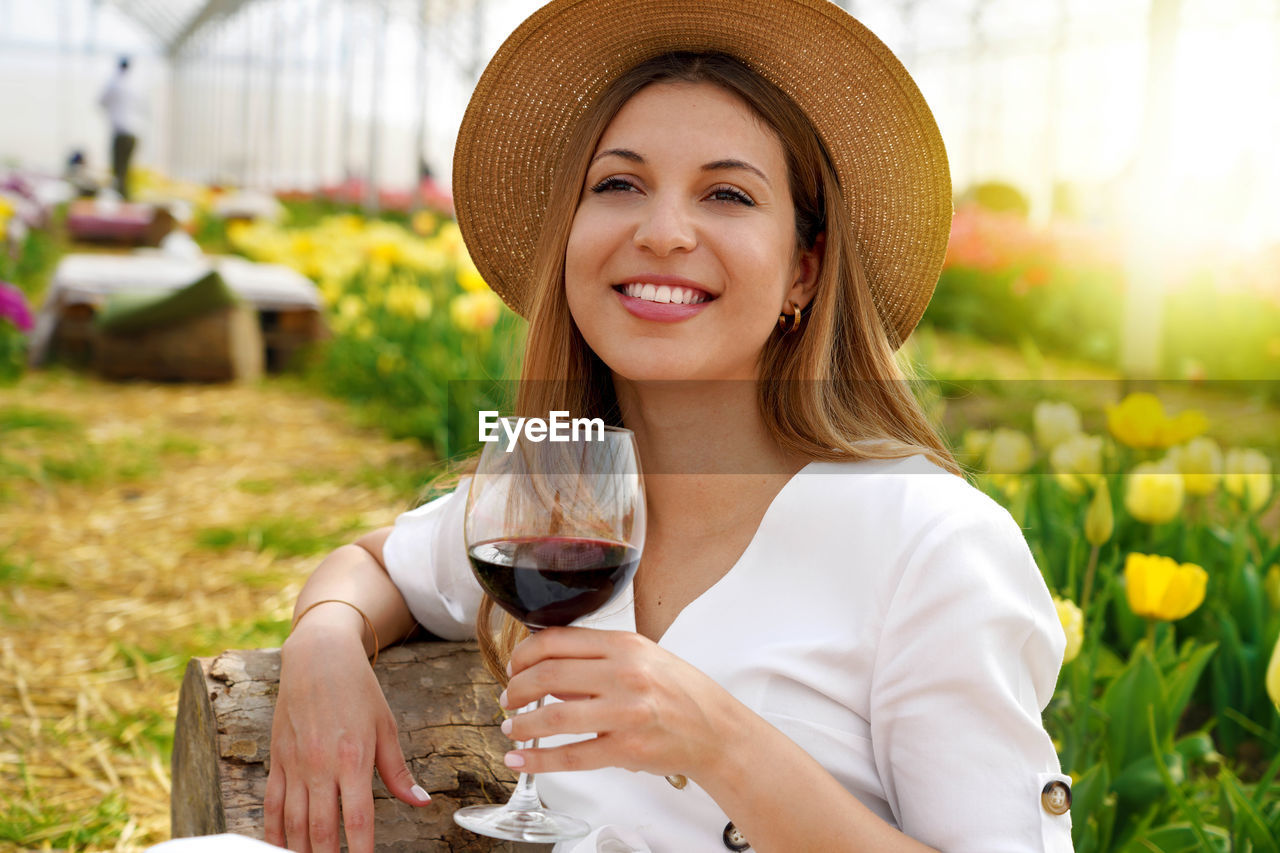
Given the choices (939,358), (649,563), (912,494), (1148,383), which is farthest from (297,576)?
(939,358)

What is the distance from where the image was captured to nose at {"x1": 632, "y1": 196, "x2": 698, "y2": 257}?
134 cm

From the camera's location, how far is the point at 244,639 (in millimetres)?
2977

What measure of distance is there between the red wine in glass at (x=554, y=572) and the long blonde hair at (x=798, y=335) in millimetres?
432

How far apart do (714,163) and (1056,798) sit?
0.79 meters

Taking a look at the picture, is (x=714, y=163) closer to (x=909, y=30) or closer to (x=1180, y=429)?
(x=1180, y=429)

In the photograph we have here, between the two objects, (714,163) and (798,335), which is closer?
(714,163)

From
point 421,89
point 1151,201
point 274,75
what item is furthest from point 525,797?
point 274,75

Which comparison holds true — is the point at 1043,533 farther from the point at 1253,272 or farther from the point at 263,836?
the point at 1253,272

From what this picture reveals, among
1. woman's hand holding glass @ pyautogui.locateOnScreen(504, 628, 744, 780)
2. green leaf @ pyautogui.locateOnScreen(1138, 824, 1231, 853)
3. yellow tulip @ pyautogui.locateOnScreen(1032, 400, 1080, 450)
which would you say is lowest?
green leaf @ pyautogui.locateOnScreen(1138, 824, 1231, 853)

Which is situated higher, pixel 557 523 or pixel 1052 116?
pixel 1052 116

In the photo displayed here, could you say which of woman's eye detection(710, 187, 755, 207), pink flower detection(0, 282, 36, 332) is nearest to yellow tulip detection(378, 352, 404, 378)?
pink flower detection(0, 282, 36, 332)

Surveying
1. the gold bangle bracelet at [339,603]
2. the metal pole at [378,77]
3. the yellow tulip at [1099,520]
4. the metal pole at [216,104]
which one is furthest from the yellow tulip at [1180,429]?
the metal pole at [216,104]

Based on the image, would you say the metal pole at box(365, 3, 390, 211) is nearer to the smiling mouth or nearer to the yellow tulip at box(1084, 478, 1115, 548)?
the yellow tulip at box(1084, 478, 1115, 548)

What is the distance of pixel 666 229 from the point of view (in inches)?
52.8
